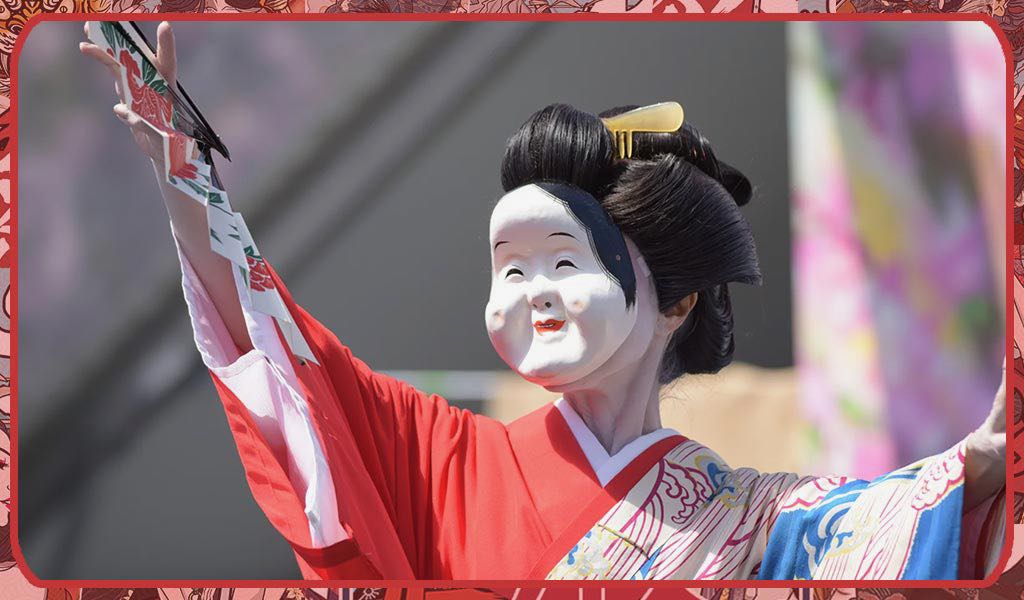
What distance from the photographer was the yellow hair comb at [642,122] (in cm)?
237

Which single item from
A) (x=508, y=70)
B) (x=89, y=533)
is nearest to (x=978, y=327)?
(x=508, y=70)

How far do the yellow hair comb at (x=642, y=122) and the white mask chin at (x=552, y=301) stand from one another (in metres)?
0.17

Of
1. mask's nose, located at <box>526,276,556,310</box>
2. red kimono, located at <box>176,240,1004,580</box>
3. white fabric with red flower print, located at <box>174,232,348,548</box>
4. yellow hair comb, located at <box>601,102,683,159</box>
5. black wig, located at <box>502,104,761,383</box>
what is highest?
yellow hair comb, located at <box>601,102,683,159</box>

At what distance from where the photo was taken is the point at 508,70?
2666mm

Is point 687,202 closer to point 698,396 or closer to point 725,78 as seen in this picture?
point 725,78

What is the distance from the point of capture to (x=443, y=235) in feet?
9.04

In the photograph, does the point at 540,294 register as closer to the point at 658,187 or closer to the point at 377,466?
the point at 658,187

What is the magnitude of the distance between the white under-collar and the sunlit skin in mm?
68

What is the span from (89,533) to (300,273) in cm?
66

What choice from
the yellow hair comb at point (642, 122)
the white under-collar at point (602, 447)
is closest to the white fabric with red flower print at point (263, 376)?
the white under-collar at point (602, 447)

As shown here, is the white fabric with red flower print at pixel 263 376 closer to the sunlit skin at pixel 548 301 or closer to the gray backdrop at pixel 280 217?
the sunlit skin at pixel 548 301

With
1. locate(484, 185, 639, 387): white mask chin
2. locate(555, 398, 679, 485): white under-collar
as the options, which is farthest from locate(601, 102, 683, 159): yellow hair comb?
locate(555, 398, 679, 485): white under-collar

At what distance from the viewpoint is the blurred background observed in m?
2.50

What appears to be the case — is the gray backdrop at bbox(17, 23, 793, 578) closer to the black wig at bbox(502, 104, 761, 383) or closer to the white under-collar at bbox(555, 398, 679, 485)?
the black wig at bbox(502, 104, 761, 383)
